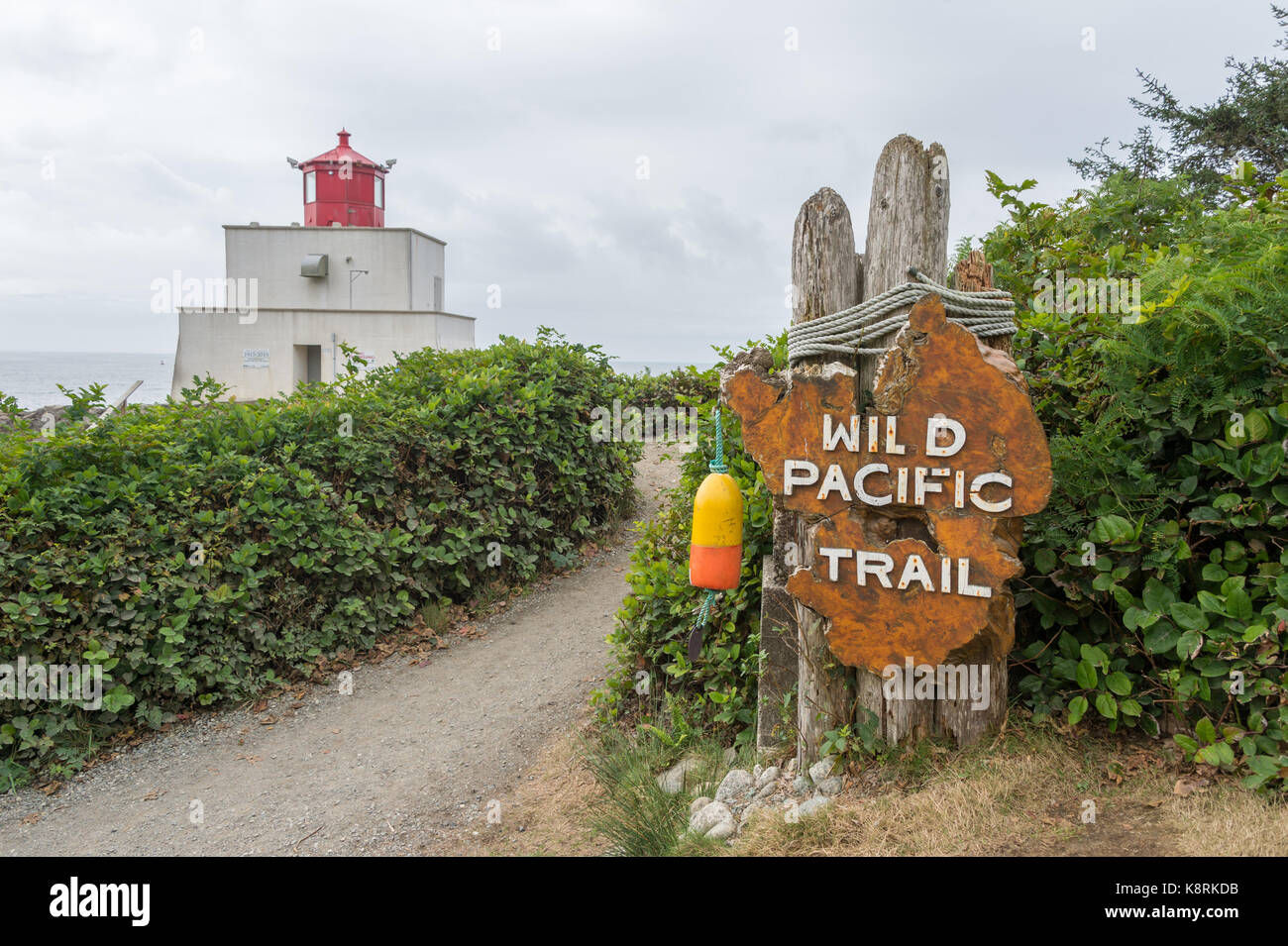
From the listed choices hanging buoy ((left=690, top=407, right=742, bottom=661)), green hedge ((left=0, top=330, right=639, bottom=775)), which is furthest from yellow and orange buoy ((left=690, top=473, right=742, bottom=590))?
green hedge ((left=0, top=330, right=639, bottom=775))

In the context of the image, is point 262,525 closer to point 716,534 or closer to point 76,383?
point 716,534

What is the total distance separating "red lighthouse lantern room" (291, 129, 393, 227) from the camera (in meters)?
26.7

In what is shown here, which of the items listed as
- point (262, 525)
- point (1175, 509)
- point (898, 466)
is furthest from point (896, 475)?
point (262, 525)

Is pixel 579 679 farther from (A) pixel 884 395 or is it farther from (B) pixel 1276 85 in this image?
(B) pixel 1276 85

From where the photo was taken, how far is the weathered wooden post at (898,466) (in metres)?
3.28

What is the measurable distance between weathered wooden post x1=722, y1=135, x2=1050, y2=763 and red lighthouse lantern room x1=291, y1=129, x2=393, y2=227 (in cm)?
2604

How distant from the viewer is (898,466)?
339cm

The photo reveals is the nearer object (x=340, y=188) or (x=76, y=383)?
(x=340, y=188)

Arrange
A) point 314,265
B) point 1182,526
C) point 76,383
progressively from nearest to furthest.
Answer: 1. point 1182,526
2. point 314,265
3. point 76,383

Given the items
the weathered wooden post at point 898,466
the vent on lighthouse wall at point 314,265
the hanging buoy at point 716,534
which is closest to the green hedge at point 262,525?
the hanging buoy at point 716,534

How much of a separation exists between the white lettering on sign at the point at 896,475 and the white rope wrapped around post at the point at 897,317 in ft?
1.30

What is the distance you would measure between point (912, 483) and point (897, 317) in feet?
2.31

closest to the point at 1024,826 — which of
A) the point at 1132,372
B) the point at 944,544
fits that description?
the point at 944,544

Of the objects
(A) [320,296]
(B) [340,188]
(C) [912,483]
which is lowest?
(C) [912,483]
